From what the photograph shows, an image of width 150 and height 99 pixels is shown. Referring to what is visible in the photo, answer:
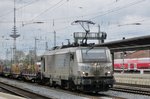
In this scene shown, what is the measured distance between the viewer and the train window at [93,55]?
26.1 metres

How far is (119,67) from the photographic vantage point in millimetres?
100688

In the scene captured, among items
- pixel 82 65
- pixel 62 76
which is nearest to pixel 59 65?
pixel 62 76

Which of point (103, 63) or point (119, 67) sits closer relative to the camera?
point (103, 63)

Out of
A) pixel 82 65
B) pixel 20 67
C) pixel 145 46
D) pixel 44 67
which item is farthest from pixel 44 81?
pixel 20 67

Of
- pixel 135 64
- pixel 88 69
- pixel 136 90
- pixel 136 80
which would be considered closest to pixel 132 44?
pixel 136 80

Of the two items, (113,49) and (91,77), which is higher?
(113,49)

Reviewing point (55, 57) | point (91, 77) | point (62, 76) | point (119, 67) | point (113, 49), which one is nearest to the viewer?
point (91, 77)

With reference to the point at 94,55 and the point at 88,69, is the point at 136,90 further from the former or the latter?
the point at 88,69

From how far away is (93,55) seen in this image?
26.2 m

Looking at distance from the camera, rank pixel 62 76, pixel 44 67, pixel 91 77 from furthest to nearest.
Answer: pixel 44 67 → pixel 62 76 → pixel 91 77

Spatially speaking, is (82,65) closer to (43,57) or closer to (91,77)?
(91,77)

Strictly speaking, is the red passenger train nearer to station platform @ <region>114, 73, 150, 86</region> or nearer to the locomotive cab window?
station platform @ <region>114, 73, 150, 86</region>

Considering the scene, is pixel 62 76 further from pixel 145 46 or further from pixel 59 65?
pixel 145 46

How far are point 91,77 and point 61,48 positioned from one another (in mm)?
6529
